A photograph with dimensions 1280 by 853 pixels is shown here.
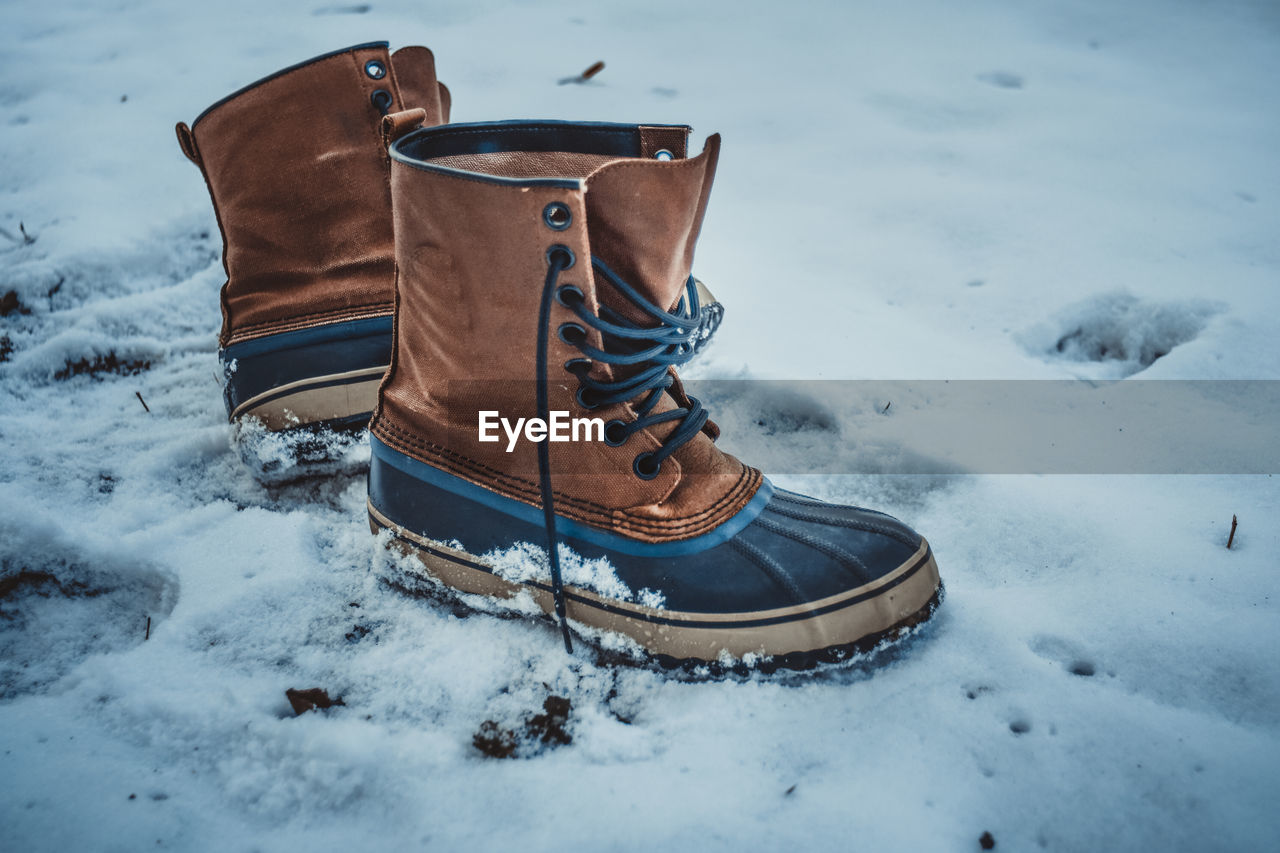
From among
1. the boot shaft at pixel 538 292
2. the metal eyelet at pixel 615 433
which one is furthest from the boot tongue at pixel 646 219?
the metal eyelet at pixel 615 433

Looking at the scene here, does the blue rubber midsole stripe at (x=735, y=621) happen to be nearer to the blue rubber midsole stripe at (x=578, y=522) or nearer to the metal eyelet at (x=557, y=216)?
the blue rubber midsole stripe at (x=578, y=522)

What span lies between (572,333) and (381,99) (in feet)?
2.56

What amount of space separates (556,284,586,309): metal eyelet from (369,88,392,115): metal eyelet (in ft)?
2.46

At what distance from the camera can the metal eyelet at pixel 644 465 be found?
1138 mm

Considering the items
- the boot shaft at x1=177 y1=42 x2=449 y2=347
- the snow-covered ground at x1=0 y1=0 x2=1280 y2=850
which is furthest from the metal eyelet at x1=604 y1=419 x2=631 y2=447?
the boot shaft at x1=177 y1=42 x2=449 y2=347

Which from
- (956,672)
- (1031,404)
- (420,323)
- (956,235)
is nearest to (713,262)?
(956,235)

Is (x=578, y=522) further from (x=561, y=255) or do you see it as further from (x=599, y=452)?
(x=561, y=255)

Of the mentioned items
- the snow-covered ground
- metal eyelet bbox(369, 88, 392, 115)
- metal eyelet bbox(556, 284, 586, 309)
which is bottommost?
the snow-covered ground

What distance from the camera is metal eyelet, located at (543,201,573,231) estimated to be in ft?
3.23

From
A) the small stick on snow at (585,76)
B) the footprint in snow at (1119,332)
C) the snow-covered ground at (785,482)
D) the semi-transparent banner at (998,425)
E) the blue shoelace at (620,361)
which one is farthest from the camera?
the small stick on snow at (585,76)

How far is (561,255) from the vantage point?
101 centimetres

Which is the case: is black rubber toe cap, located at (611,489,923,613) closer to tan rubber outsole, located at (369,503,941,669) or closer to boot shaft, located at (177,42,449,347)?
tan rubber outsole, located at (369,503,941,669)

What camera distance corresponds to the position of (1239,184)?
264 cm

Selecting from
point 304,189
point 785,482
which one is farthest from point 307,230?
point 785,482
